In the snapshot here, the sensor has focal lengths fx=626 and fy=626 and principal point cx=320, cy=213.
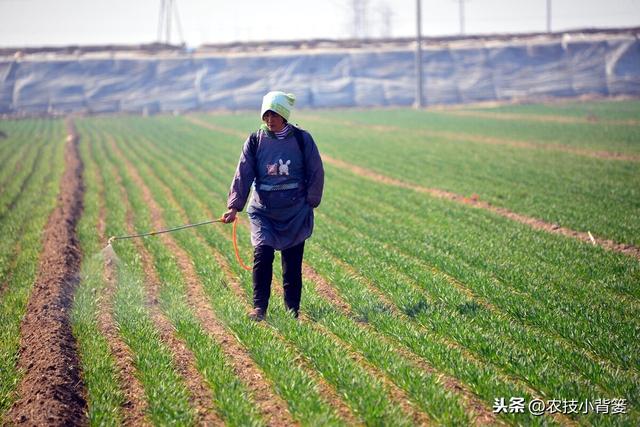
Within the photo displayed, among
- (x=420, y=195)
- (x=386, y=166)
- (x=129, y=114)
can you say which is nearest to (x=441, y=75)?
(x=129, y=114)

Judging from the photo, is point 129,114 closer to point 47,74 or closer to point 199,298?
point 47,74

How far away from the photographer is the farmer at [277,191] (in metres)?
6.71

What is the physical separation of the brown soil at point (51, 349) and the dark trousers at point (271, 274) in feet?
6.47

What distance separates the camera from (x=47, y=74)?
65.4 m

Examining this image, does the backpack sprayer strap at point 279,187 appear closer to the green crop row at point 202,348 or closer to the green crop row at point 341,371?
the green crop row at point 341,371

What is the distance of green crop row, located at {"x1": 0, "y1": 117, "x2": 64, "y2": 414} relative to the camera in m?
5.93

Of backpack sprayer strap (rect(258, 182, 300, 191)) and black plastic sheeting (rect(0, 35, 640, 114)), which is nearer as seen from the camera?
backpack sprayer strap (rect(258, 182, 300, 191))

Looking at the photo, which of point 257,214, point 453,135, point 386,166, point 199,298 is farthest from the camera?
point 453,135

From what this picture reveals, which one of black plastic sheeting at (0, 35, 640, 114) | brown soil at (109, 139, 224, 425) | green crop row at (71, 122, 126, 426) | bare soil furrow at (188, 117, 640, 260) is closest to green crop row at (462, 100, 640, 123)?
black plastic sheeting at (0, 35, 640, 114)

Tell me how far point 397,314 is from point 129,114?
5906 centimetres

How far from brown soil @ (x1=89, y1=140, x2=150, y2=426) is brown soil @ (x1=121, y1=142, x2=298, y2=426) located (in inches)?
33.8

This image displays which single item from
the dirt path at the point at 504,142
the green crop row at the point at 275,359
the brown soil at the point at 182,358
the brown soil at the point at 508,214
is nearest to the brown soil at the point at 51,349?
the brown soil at the point at 182,358

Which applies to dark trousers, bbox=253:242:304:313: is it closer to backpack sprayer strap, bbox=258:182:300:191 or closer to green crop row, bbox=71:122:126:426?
backpack sprayer strap, bbox=258:182:300:191

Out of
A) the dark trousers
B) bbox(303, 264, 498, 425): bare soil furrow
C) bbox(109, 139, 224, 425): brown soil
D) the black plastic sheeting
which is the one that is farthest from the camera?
the black plastic sheeting
